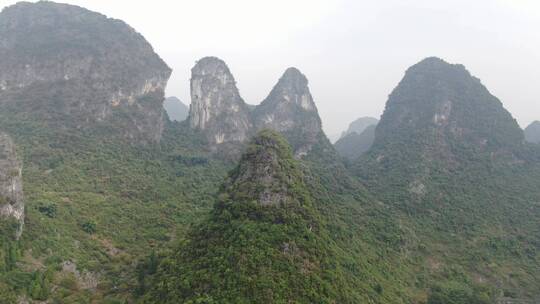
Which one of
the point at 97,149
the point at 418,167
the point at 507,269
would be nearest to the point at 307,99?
the point at 418,167

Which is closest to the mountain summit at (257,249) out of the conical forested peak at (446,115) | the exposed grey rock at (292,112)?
the exposed grey rock at (292,112)

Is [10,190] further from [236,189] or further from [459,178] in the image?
[459,178]

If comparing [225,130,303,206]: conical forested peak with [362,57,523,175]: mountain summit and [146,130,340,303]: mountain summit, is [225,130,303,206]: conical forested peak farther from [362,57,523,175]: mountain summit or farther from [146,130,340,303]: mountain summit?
[362,57,523,175]: mountain summit

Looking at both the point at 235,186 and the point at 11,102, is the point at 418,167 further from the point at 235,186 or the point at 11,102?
the point at 11,102

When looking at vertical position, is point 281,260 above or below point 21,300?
above

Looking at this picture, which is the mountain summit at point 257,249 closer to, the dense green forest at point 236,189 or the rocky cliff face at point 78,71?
the dense green forest at point 236,189
